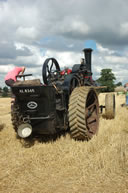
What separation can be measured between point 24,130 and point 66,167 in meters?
1.18

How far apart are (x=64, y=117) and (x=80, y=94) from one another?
0.61m

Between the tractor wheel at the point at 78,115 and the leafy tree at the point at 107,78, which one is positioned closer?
the tractor wheel at the point at 78,115

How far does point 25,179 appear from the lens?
9.45 feet

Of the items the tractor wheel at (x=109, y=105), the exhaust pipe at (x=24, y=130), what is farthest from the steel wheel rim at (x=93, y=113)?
the exhaust pipe at (x=24, y=130)

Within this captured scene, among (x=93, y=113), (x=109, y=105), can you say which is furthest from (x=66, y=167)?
(x=109, y=105)

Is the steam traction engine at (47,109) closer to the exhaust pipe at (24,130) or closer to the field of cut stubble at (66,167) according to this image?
the exhaust pipe at (24,130)

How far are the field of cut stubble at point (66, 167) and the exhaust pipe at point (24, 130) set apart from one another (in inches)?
13.8

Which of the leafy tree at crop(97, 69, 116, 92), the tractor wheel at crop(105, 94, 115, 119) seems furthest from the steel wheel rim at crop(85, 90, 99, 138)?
the leafy tree at crop(97, 69, 116, 92)

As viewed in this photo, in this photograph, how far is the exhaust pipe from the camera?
3.93 metres

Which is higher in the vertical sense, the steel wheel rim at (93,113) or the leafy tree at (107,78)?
the leafy tree at (107,78)

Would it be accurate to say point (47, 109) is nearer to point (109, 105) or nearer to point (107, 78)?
point (109, 105)

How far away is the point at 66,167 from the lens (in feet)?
10.6

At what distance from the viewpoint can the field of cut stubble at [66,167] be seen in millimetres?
2643

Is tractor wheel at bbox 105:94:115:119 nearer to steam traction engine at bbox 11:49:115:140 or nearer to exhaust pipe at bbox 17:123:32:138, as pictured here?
steam traction engine at bbox 11:49:115:140
